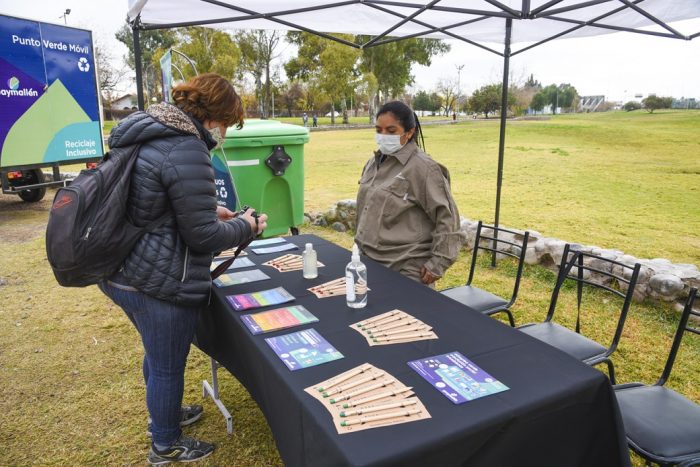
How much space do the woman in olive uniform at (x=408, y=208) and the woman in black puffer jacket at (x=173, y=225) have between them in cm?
82

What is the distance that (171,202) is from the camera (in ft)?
5.34

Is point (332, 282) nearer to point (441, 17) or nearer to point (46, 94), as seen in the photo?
point (441, 17)

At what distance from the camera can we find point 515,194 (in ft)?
29.3

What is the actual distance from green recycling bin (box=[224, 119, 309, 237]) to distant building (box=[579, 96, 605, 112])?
46791 millimetres

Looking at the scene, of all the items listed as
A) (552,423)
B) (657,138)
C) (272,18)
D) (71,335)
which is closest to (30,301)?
(71,335)

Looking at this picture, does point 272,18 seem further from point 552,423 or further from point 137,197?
point 552,423

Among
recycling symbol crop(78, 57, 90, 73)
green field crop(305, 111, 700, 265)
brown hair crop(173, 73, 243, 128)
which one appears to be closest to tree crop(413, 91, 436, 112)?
green field crop(305, 111, 700, 265)

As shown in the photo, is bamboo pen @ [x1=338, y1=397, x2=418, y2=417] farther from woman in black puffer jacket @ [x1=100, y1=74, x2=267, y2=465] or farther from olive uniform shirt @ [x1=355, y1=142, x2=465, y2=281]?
olive uniform shirt @ [x1=355, y1=142, x2=465, y2=281]

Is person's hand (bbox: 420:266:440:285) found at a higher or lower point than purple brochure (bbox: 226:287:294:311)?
lower

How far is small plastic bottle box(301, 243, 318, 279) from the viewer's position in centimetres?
224

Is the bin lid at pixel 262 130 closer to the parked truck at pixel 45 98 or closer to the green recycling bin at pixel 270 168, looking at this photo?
the green recycling bin at pixel 270 168

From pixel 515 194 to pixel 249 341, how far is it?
8236 mm

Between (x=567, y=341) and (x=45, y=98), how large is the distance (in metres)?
7.54

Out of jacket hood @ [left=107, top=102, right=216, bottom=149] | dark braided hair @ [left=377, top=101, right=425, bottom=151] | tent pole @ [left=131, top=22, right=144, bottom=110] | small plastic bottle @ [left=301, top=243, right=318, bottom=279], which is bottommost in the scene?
small plastic bottle @ [left=301, top=243, right=318, bottom=279]
